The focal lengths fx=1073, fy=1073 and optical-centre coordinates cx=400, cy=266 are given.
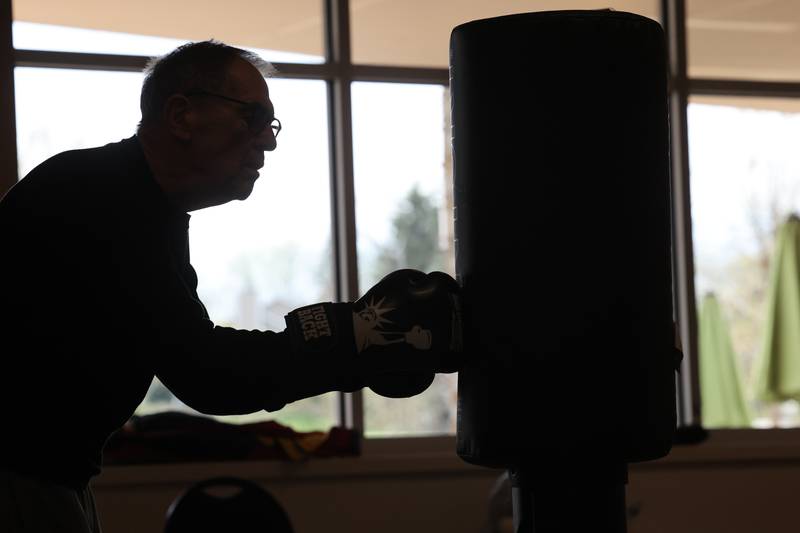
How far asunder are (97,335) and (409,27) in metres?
3.10

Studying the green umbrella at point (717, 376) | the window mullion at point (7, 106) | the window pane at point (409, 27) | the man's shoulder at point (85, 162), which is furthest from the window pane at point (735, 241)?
the man's shoulder at point (85, 162)

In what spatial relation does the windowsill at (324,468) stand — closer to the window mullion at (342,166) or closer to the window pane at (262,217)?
the window mullion at (342,166)

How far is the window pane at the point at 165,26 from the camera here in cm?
385

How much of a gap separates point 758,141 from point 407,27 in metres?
1.59

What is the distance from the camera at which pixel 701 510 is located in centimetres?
404

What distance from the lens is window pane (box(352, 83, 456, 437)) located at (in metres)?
4.14

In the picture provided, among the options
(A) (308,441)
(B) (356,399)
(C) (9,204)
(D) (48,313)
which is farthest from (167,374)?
(B) (356,399)

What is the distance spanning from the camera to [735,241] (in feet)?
14.8

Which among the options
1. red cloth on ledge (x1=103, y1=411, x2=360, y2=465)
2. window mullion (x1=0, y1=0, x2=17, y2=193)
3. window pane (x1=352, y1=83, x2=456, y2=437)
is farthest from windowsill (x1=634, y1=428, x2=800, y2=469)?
window mullion (x1=0, y1=0, x2=17, y2=193)

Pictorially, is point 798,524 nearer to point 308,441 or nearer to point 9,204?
point 308,441

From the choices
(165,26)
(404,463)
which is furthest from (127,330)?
(165,26)

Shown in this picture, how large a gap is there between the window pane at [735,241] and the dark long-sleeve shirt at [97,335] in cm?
336

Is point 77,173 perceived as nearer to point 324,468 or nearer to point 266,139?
point 266,139

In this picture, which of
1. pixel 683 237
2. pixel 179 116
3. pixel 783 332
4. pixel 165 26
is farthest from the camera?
pixel 783 332
